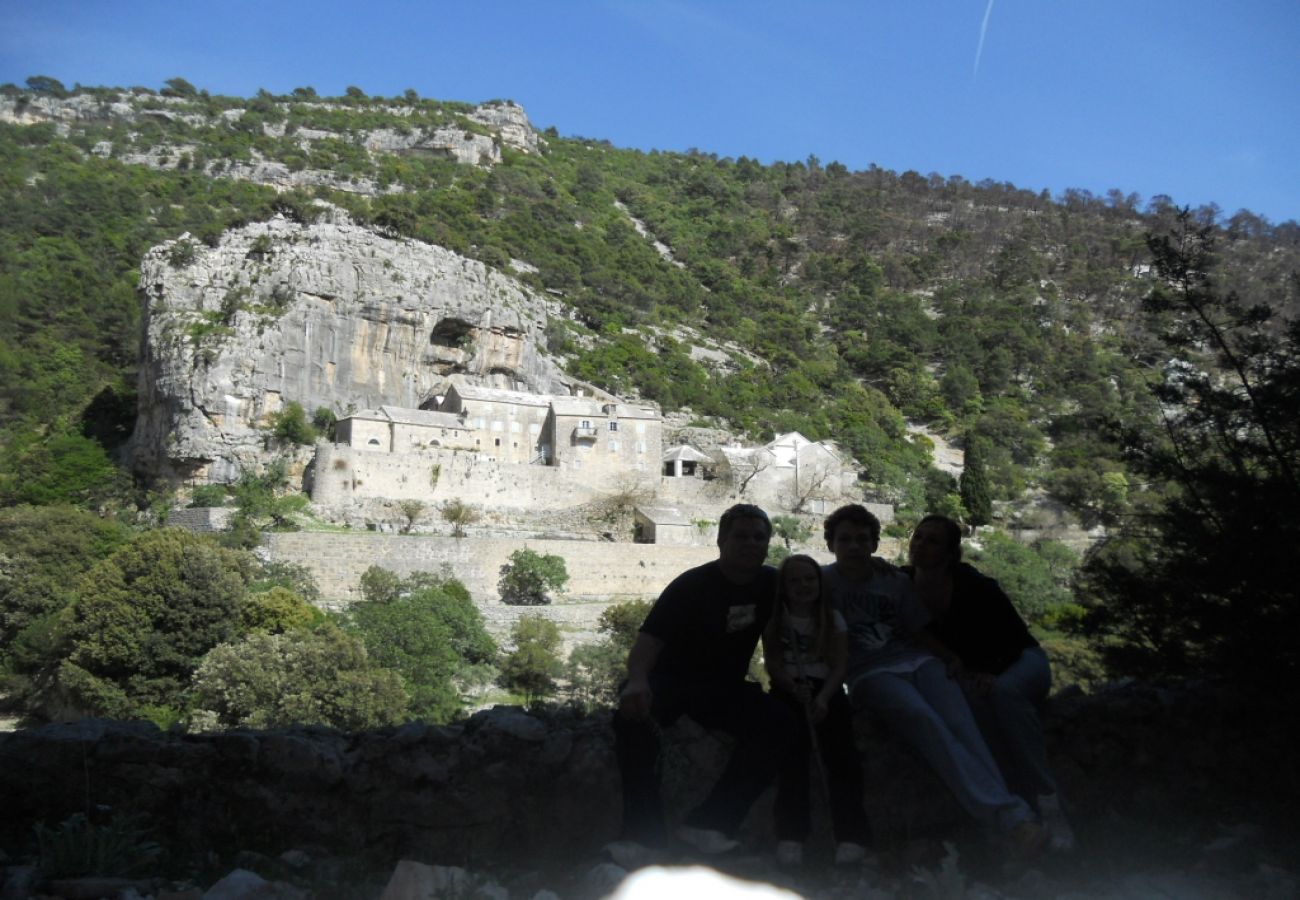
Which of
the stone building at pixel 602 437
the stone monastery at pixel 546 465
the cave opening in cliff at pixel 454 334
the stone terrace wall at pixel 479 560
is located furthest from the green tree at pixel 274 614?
the cave opening in cliff at pixel 454 334

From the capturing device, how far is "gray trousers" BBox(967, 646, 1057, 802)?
4117mm

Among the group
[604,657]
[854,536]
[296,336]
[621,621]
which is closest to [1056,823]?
[854,536]

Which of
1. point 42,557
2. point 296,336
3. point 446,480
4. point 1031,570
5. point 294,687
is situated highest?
point 296,336

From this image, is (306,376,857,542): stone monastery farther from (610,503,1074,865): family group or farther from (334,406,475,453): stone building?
(610,503,1074,865): family group

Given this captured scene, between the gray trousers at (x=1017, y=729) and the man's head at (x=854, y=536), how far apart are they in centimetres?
86

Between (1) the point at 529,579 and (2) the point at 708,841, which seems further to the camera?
(1) the point at 529,579

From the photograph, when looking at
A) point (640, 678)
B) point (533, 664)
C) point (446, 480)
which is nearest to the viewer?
point (640, 678)

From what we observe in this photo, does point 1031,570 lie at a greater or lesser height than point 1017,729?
greater

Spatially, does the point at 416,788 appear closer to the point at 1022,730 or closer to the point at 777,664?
the point at 777,664

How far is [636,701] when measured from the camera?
3832 mm

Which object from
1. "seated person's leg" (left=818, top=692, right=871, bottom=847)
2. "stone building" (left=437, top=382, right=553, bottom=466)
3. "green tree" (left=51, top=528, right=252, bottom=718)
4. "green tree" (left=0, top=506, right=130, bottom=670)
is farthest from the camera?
"stone building" (left=437, top=382, right=553, bottom=466)

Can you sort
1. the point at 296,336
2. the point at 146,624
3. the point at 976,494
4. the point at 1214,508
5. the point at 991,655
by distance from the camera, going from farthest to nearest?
the point at 976,494, the point at 296,336, the point at 146,624, the point at 1214,508, the point at 991,655

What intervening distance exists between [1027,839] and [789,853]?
3.24 feet

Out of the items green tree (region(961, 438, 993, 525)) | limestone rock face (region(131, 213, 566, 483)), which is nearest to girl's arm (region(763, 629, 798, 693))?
limestone rock face (region(131, 213, 566, 483))
